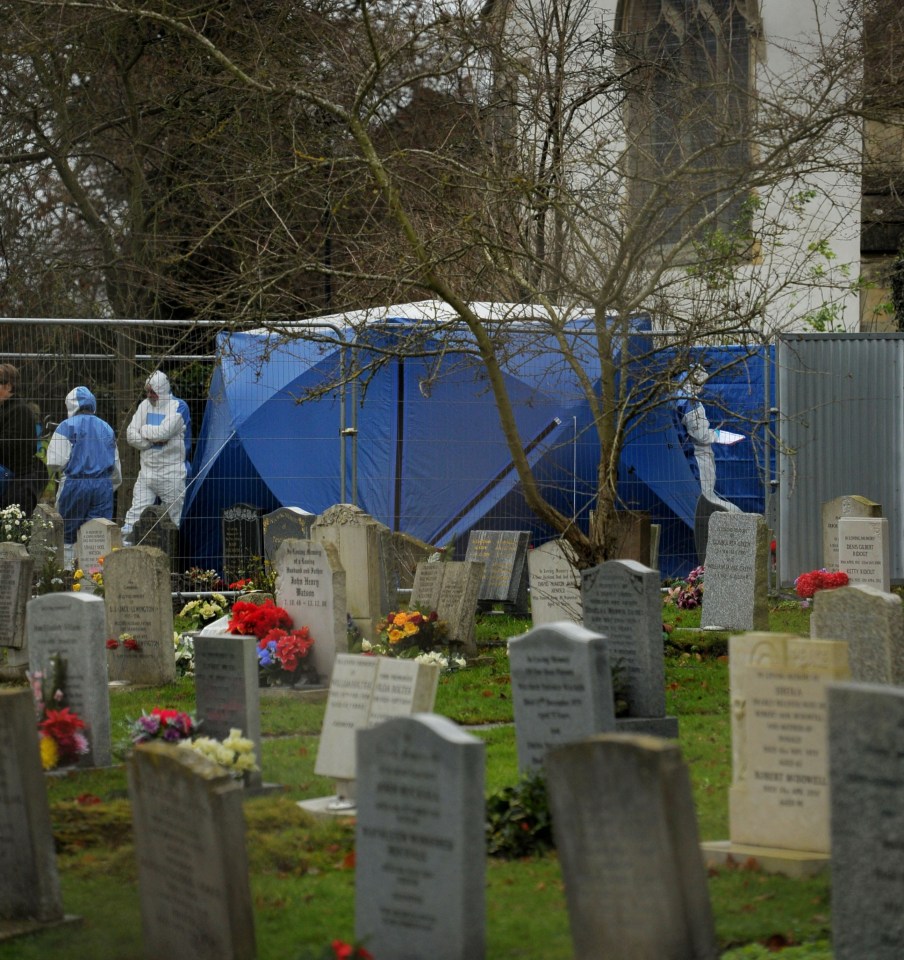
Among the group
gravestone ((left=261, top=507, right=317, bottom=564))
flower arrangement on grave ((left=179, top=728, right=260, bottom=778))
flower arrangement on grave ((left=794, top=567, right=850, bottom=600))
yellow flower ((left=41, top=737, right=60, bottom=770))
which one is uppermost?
gravestone ((left=261, top=507, right=317, bottom=564))

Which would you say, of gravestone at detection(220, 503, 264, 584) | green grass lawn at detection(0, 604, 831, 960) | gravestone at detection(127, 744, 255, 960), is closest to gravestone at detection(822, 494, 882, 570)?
gravestone at detection(220, 503, 264, 584)

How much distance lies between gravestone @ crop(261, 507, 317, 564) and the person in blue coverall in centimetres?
323

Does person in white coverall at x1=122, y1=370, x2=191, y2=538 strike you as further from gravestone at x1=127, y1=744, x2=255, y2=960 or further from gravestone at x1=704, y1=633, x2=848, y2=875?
gravestone at x1=127, y1=744, x2=255, y2=960

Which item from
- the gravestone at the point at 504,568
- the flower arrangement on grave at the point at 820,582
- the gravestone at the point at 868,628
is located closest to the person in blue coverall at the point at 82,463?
the gravestone at the point at 504,568

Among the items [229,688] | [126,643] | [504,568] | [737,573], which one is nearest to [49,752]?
[229,688]

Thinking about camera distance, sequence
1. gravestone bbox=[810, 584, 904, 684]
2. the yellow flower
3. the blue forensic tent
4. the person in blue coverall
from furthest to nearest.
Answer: the blue forensic tent < the person in blue coverall < the yellow flower < gravestone bbox=[810, 584, 904, 684]

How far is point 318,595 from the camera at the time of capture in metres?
12.3

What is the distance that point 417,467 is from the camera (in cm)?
2028

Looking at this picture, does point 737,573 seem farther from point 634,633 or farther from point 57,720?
point 57,720

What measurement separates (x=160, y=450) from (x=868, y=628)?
12684mm

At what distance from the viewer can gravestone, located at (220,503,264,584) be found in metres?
19.5

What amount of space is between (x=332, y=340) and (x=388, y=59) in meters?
2.52

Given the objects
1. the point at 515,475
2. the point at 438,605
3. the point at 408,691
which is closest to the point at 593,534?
the point at 438,605

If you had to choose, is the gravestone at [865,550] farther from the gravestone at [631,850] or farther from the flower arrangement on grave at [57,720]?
the gravestone at [631,850]
